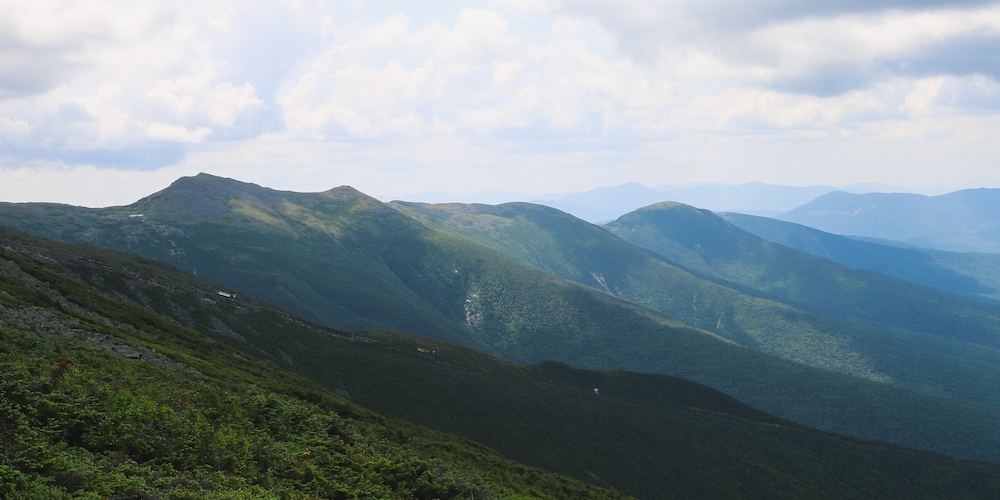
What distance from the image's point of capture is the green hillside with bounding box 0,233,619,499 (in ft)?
108

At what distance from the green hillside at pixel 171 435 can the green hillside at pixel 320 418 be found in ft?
0.59

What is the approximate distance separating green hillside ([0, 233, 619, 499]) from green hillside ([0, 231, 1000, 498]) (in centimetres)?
18

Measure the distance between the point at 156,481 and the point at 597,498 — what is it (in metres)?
52.6

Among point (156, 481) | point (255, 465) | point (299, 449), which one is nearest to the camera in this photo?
point (156, 481)

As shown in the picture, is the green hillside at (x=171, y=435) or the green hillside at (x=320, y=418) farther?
the green hillside at (x=320, y=418)

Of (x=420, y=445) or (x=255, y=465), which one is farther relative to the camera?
(x=420, y=445)

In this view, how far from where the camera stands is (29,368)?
43.1 meters

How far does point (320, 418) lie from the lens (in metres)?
59.7

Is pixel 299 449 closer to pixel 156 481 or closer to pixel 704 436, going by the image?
pixel 156 481

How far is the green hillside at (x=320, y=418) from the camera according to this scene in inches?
1507

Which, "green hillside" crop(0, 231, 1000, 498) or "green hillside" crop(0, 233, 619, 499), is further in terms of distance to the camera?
"green hillside" crop(0, 231, 1000, 498)

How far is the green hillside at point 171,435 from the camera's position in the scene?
32.8 m

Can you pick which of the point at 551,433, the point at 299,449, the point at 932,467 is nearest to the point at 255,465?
the point at 299,449

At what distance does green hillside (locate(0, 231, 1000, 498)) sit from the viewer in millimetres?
38281
